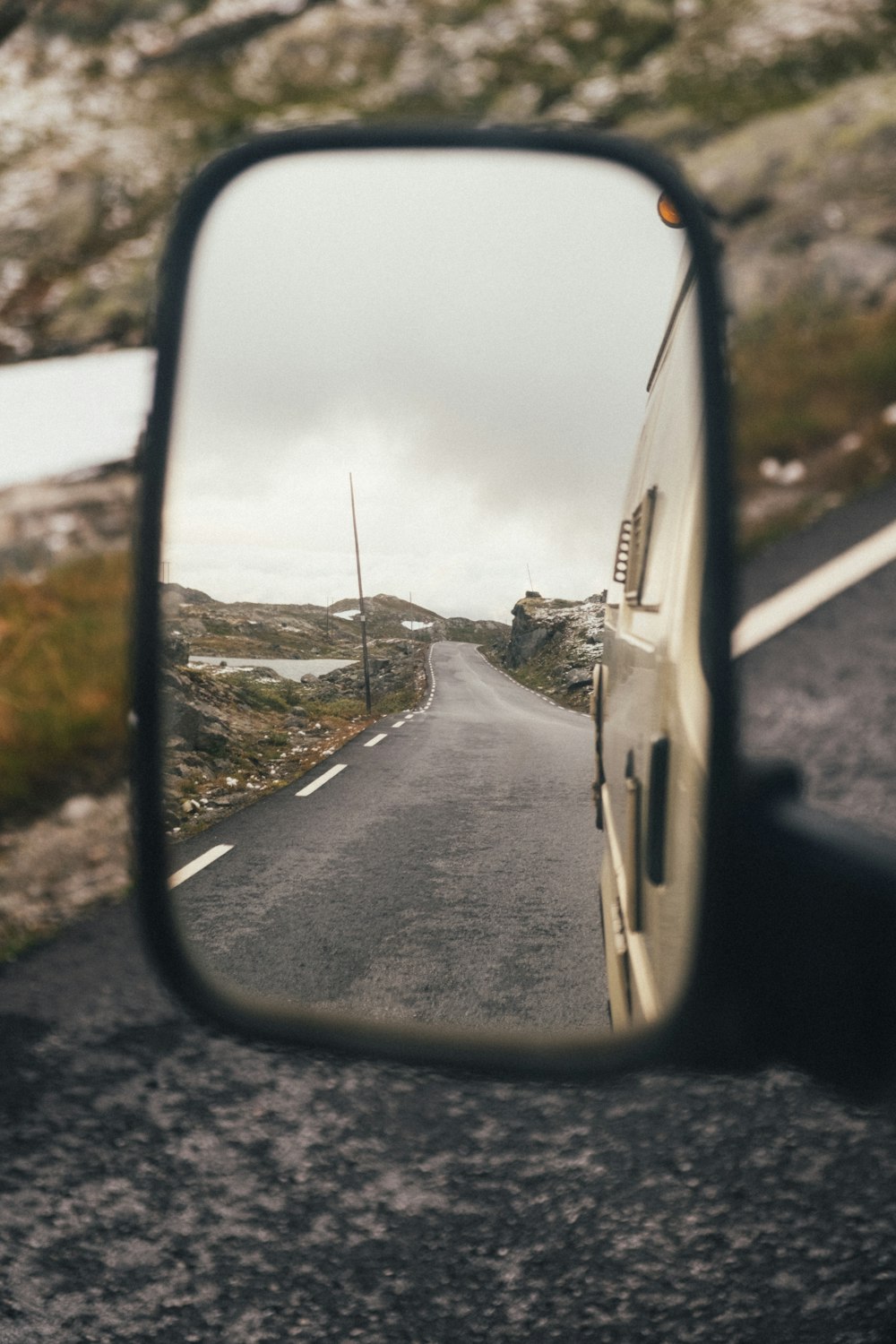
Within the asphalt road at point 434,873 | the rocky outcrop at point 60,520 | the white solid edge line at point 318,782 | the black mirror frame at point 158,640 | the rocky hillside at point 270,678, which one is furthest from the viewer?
the rocky outcrop at point 60,520

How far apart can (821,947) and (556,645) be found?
0.59 meters

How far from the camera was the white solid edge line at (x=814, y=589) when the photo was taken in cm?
539

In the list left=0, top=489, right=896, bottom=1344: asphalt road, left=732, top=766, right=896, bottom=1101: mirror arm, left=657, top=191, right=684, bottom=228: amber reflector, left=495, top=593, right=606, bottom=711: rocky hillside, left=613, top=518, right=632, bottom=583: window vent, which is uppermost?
left=657, top=191, right=684, bottom=228: amber reflector

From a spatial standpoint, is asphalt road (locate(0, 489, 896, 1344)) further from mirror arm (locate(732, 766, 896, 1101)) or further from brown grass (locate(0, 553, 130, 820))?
mirror arm (locate(732, 766, 896, 1101))

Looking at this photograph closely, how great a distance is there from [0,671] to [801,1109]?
3.46 metres

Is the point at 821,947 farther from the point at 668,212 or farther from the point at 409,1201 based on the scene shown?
the point at 409,1201

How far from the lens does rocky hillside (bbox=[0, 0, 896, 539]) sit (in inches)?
286

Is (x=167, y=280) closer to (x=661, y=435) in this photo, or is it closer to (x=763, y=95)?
(x=661, y=435)

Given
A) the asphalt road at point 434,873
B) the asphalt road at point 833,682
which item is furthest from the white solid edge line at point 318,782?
the asphalt road at point 833,682

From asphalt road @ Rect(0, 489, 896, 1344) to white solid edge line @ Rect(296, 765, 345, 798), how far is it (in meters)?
0.82

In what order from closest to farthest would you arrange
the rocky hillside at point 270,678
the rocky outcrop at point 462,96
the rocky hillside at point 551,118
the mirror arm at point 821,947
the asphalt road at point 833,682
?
the mirror arm at point 821,947 → the rocky hillside at point 270,678 → the asphalt road at point 833,682 → the rocky hillside at point 551,118 → the rocky outcrop at point 462,96

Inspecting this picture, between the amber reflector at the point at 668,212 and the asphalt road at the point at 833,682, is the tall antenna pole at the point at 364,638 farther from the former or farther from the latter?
the asphalt road at the point at 833,682

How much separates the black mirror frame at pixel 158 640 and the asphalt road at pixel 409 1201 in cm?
170

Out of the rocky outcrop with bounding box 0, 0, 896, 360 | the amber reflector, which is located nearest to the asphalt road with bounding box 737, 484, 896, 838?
the amber reflector
